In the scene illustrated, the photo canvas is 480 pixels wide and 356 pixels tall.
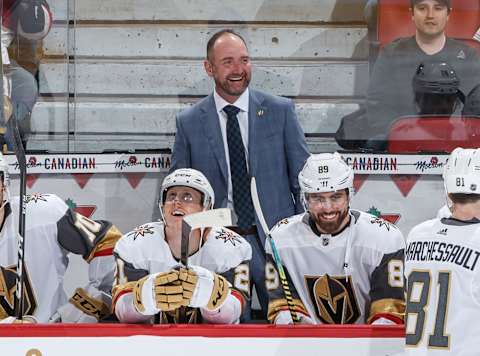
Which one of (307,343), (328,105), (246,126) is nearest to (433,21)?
(328,105)

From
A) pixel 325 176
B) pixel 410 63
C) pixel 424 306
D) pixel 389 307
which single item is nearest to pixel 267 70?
pixel 410 63

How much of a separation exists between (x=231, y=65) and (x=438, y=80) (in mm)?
879

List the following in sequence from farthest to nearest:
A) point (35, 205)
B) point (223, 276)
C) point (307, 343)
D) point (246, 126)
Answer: point (246, 126), point (35, 205), point (223, 276), point (307, 343)

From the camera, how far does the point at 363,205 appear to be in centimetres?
504

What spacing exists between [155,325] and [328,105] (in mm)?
1780

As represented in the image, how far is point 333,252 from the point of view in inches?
161

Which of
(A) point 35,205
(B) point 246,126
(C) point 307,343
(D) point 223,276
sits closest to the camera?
(C) point 307,343

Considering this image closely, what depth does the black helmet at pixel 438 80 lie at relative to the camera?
16.2 ft

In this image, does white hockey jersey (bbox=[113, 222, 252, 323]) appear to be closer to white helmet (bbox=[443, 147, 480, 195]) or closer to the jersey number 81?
the jersey number 81

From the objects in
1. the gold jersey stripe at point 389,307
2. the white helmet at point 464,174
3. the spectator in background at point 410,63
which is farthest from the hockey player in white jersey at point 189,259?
the spectator in background at point 410,63

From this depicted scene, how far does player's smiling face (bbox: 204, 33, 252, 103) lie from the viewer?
4.70m

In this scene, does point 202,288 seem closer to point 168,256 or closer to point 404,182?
point 168,256

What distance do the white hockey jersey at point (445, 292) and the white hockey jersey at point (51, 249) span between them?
4.23 ft

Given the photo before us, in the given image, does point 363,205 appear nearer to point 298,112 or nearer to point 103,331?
point 298,112
